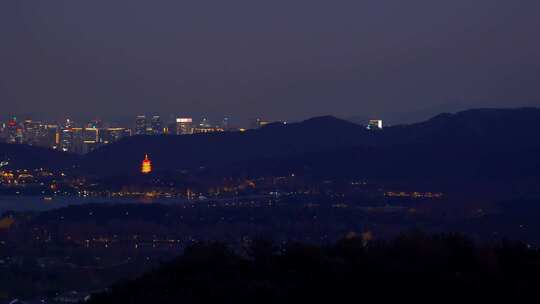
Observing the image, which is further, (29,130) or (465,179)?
(29,130)

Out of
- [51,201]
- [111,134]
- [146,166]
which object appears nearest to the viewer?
[51,201]

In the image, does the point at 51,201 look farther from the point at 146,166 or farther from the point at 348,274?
the point at 348,274

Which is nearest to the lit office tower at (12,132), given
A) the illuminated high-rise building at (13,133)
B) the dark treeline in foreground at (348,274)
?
the illuminated high-rise building at (13,133)

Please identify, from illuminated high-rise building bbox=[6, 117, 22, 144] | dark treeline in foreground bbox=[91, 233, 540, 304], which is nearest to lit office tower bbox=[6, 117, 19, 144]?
illuminated high-rise building bbox=[6, 117, 22, 144]

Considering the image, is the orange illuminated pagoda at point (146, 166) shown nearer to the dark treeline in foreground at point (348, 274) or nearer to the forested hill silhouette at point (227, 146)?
the forested hill silhouette at point (227, 146)

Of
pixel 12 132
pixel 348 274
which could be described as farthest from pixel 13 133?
pixel 348 274

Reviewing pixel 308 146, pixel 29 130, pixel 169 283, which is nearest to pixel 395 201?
pixel 308 146

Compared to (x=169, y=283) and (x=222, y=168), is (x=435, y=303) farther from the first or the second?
(x=222, y=168)
